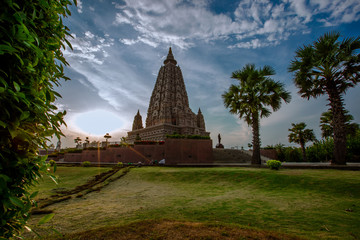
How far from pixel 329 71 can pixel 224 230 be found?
51.3 feet

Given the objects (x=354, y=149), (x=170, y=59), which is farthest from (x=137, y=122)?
(x=354, y=149)

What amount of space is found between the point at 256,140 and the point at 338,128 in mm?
5778

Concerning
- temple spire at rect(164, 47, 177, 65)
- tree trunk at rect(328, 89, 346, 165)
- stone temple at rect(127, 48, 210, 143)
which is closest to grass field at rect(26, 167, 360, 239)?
tree trunk at rect(328, 89, 346, 165)

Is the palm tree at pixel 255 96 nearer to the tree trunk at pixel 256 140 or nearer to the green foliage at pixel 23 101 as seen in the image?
the tree trunk at pixel 256 140

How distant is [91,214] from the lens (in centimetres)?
435

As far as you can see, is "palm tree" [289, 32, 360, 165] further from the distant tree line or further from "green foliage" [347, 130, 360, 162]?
"green foliage" [347, 130, 360, 162]

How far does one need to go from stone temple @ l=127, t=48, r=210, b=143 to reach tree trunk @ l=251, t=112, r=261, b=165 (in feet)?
93.7

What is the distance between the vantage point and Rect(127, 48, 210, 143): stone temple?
45875 mm

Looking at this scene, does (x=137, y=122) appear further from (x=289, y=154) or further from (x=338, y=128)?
(x=338, y=128)

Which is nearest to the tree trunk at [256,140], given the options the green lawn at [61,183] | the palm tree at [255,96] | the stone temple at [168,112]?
the palm tree at [255,96]

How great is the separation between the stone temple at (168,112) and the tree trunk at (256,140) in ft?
93.7

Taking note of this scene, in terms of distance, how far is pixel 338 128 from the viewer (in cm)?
1303

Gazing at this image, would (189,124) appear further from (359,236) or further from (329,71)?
(359,236)

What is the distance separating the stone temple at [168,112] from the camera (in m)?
45.9
